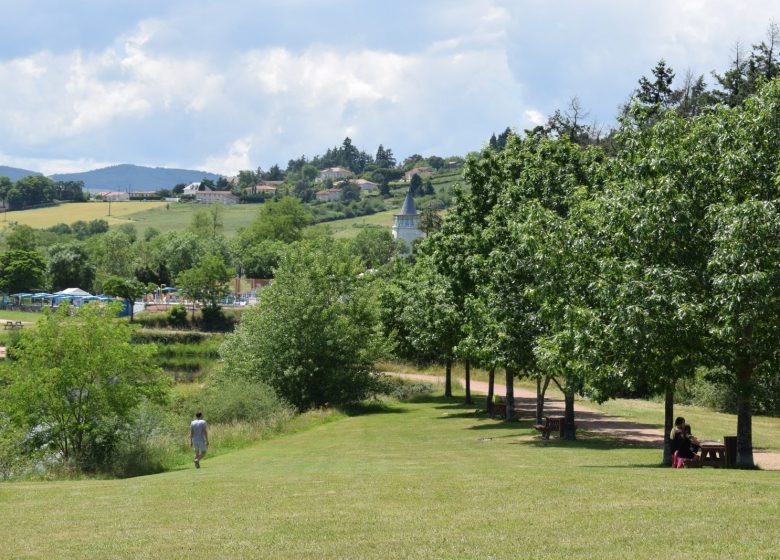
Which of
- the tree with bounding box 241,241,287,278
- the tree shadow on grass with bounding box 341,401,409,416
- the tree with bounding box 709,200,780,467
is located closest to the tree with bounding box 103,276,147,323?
the tree with bounding box 241,241,287,278

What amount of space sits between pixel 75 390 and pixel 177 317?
7737 centimetres

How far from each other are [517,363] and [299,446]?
8.01 meters

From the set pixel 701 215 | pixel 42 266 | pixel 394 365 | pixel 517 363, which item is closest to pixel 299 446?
pixel 517 363

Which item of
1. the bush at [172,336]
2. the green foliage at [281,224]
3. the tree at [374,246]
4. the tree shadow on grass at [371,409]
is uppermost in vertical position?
the green foliage at [281,224]

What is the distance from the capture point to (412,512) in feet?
47.5

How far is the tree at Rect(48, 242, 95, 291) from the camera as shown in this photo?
136500 mm

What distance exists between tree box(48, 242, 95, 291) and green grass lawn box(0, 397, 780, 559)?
4743 inches

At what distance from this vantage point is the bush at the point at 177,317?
104 m

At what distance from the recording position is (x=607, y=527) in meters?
12.6

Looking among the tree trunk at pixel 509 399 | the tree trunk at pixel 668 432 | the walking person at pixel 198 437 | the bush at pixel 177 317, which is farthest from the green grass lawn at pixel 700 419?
the bush at pixel 177 317

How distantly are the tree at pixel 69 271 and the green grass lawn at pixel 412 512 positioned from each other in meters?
120

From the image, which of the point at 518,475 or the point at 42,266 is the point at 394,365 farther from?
the point at 42,266

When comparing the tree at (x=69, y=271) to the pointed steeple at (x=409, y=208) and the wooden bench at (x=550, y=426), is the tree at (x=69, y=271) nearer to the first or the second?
the pointed steeple at (x=409, y=208)

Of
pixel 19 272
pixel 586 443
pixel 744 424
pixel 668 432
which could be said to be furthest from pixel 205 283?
pixel 744 424
